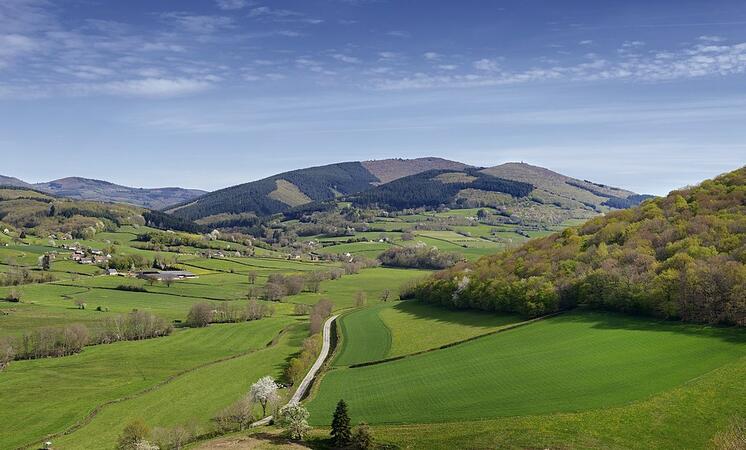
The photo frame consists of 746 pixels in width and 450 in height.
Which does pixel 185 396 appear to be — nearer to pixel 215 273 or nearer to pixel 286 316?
pixel 286 316

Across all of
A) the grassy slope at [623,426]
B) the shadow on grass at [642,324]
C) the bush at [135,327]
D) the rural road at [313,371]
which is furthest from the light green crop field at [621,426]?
the bush at [135,327]

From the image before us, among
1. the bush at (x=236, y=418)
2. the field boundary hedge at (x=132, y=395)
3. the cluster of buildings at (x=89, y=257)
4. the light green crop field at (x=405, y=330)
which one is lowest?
the field boundary hedge at (x=132, y=395)

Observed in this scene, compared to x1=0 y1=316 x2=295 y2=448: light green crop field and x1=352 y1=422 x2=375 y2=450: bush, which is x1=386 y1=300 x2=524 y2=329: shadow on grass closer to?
x1=0 y1=316 x2=295 y2=448: light green crop field

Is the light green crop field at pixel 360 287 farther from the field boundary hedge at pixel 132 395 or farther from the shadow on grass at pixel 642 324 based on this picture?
the shadow on grass at pixel 642 324

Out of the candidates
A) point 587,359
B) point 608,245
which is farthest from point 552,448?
point 608,245

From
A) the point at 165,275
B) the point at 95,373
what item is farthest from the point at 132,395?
the point at 165,275

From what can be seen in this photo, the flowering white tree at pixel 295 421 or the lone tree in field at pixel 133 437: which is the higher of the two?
the flowering white tree at pixel 295 421

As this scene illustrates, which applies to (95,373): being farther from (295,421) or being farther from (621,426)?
(621,426)
